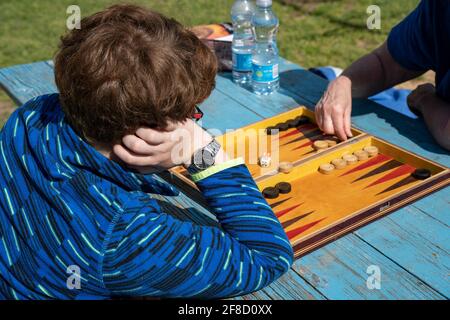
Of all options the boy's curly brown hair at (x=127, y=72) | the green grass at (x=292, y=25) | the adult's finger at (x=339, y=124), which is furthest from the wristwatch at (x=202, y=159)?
the green grass at (x=292, y=25)

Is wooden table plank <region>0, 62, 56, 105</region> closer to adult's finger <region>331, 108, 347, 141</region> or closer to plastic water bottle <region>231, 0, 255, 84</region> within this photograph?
plastic water bottle <region>231, 0, 255, 84</region>

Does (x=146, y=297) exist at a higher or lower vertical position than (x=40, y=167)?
lower

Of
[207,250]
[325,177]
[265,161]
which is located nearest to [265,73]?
[265,161]

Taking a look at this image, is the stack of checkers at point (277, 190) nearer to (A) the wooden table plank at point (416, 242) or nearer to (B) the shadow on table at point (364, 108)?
(A) the wooden table plank at point (416, 242)

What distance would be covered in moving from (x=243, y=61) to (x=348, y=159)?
99 centimetres

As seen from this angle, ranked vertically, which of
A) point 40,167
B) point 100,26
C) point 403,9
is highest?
point 100,26

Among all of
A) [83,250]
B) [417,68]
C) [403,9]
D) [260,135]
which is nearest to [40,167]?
[83,250]

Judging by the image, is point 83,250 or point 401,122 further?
point 401,122

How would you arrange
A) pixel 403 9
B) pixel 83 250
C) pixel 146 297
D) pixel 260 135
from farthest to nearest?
pixel 403 9, pixel 260 135, pixel 146 297, pixel 83 250

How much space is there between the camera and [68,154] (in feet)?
4.81

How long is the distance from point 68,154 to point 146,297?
0.47 meters

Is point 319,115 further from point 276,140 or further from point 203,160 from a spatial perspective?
point 203,160

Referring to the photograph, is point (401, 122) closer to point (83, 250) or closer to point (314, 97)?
point (314, 97)

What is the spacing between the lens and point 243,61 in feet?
9.81
